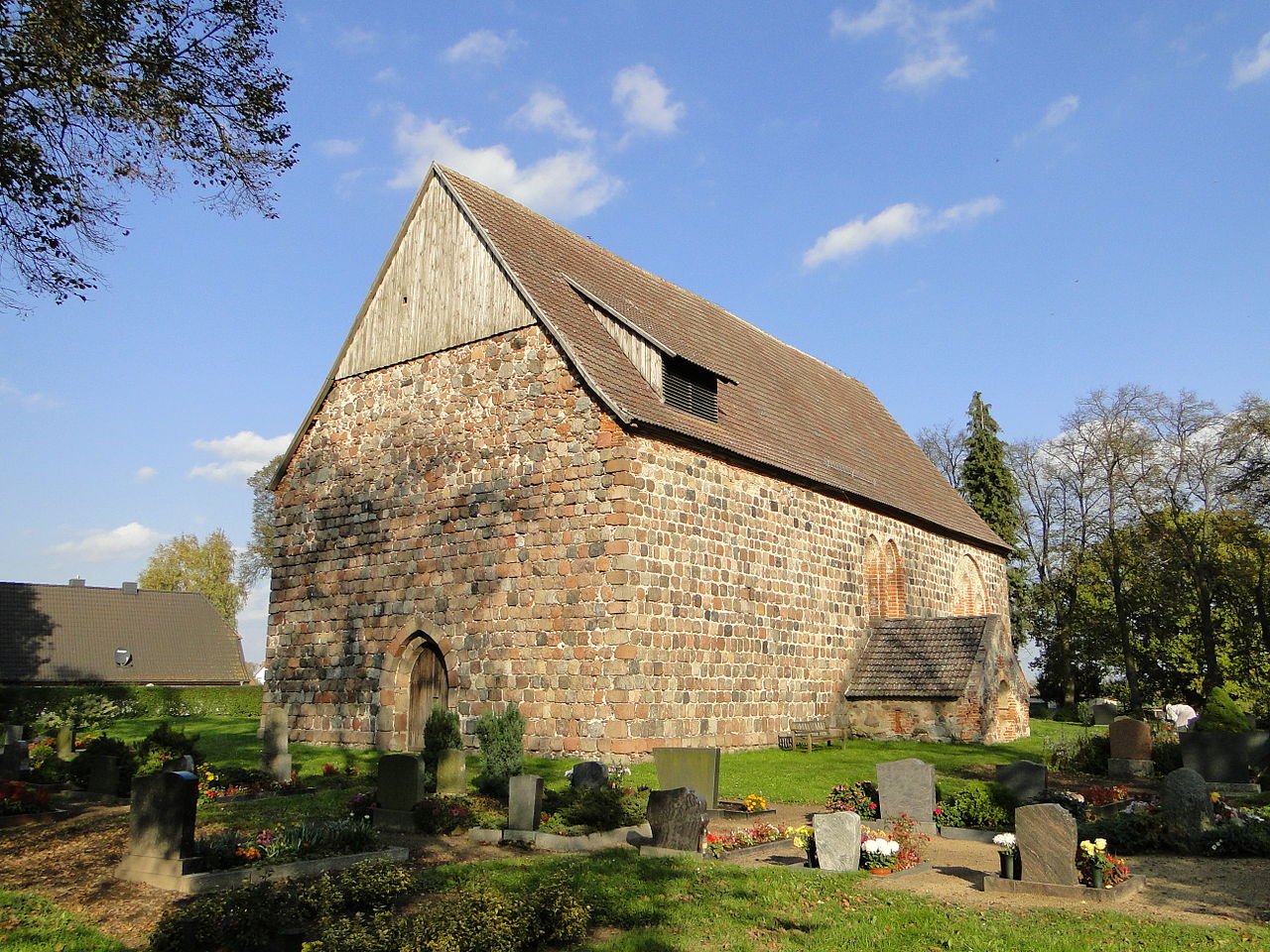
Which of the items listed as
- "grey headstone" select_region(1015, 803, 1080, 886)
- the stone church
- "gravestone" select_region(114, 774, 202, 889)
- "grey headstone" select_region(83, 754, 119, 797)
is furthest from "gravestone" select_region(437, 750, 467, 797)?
"grey headstone" select_region(1015, 803, 1080, 886)

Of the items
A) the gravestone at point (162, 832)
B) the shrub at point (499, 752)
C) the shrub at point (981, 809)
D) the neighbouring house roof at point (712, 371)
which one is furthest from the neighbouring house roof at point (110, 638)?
the shrub at point (981, 809)

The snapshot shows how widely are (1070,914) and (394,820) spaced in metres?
7.22

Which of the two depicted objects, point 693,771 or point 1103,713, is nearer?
point 693,771

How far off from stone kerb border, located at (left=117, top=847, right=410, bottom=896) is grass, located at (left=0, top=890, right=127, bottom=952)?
806 millimetres

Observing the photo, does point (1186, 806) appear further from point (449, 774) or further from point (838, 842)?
point (449, 774)

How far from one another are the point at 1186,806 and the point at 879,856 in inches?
159

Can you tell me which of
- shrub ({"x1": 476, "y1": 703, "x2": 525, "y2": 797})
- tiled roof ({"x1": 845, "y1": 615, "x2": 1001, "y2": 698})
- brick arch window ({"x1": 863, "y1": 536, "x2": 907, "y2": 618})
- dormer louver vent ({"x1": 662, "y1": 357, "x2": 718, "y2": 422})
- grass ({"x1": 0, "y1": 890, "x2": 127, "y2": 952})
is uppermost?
dormer louver vent ({"x1": 662, "y1": 357, "x2": 718, "y2": 422})

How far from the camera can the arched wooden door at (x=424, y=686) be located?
18.4 m

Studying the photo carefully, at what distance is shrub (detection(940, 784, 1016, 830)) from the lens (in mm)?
11856

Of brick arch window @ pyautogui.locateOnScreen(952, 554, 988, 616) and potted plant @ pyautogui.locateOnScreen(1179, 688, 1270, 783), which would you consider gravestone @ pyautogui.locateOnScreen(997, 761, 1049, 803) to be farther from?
brick arch window @ pyautogui.locateOnScreen(952, 554, 988, 616)

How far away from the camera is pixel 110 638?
44.3m

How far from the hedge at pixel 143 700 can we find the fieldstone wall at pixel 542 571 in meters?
13.8

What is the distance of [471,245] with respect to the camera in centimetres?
1928

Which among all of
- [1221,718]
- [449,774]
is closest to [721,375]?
[449,774]
